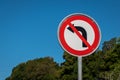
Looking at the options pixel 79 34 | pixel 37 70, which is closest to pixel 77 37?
pixel 79 34

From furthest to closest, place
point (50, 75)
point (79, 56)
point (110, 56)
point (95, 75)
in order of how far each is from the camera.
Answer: point (50, 75) < point (95, 75) < point (110, 56) < point (79, 56)

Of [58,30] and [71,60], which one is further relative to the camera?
[71,60]

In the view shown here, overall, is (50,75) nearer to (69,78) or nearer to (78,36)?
(69,78)

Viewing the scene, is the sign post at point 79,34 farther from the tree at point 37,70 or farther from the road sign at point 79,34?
the tree at point 37,70

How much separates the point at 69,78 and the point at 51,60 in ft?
160

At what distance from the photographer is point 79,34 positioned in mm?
8766

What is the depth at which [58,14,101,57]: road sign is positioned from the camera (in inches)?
340

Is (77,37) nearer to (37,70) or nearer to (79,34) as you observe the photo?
(79,34)

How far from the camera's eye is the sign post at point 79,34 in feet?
28.3

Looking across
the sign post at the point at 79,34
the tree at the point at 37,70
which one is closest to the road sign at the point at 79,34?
the sign post at the point at 79,34

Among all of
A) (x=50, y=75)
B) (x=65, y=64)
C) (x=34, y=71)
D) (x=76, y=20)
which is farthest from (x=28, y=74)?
(x=76, y=20)

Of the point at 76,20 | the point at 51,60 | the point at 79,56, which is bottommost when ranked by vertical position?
the point at 79,56

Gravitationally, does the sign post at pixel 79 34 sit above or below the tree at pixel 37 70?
below

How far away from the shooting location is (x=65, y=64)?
3253 inches
